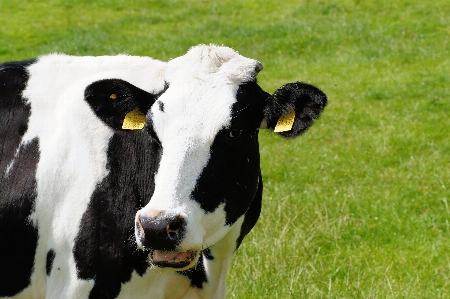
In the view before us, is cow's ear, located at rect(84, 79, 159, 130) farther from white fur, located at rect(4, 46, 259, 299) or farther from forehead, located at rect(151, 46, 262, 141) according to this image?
forehead, located at rect(151, 46, 262, 141)

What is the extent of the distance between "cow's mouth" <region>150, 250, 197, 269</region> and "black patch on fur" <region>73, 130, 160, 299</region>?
35 centimetres

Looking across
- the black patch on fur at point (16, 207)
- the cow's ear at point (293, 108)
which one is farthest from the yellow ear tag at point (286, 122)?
the black patch on fur at point (16, 207)

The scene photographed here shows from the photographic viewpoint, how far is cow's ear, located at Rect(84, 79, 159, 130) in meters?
4.45

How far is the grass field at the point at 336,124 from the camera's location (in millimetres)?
6832

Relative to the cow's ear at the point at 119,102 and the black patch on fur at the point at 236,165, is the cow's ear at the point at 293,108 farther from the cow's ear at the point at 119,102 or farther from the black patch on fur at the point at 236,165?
the cow's ear at the point at 119,102

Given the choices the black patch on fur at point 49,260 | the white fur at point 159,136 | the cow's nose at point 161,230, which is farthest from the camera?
the black patch on fur at point 49,260

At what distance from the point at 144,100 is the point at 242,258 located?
9.09 feet

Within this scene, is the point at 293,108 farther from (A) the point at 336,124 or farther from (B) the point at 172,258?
(A) the point at 336,124

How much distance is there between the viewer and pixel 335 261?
7027 mm

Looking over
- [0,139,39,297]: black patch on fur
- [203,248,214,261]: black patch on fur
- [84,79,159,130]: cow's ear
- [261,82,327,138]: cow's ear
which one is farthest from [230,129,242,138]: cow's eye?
[0,139,39,297]: black patch on fur

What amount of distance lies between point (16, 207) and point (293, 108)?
173cm

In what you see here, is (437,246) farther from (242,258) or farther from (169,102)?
(169,102)

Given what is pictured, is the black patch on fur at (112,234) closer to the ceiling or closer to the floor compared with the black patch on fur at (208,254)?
closer to the ceiling

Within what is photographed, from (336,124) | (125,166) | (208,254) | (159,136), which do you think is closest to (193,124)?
(159,136)
